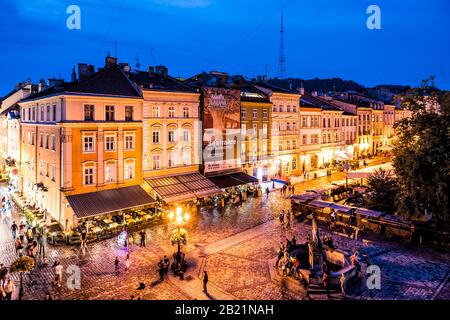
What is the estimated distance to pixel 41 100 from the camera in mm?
31438

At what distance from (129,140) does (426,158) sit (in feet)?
78.2

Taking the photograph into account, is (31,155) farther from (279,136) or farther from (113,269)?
(279,136)

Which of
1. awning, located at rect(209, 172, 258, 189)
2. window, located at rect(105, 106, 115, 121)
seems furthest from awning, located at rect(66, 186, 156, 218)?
awning, located at rect(209, 172, 258, 189)

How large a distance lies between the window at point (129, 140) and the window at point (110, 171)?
2.08 metres

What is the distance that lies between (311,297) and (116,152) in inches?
804

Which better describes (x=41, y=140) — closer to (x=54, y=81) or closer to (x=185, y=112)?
(x=54, y=81)

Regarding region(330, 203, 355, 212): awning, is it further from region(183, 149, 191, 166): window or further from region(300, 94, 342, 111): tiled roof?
region(300, 94, 342, 111): tiled roof

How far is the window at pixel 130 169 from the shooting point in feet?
101

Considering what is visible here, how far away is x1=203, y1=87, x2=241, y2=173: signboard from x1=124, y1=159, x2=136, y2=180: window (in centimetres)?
858

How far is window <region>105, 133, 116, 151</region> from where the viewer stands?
29.3 m

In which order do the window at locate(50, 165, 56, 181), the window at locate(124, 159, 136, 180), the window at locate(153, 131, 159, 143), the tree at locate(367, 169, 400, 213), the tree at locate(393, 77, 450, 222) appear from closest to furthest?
the tree at locate(393, 77, 450, 222) → the window at locate(50, 165, 56, 181) → the tree at locate(367, 169, 400, 213) → the window at locate(124, 159, 136, 180) → the window at locate(153, 131, 159, 143)

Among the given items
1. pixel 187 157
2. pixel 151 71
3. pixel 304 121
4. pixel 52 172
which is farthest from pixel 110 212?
pixel 304 121

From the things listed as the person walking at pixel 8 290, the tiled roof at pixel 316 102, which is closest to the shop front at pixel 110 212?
the person walking at pixel 8 290

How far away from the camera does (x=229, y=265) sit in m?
20.8
